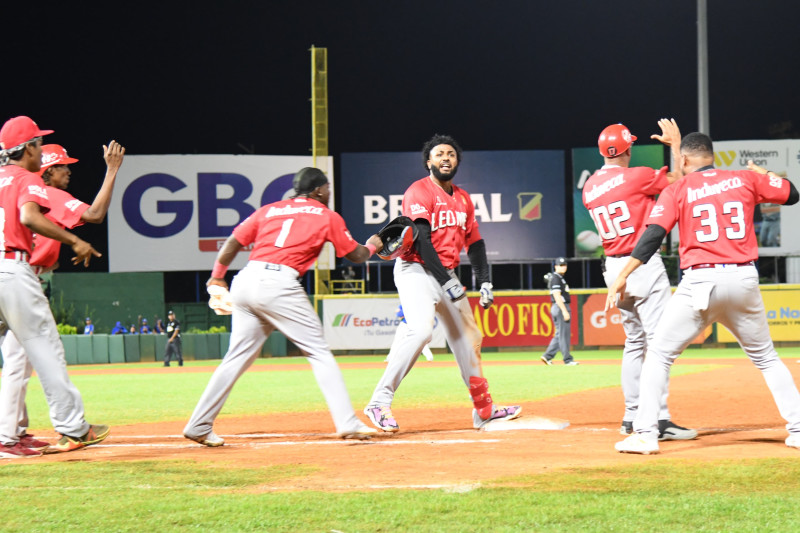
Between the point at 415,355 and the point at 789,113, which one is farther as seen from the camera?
the point at 789,113

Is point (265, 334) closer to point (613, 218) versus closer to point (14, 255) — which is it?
point (14, 255)

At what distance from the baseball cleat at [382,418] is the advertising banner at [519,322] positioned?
1974 cm

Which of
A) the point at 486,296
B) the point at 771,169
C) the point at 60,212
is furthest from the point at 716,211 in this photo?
the point at 771,169

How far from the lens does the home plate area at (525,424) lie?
7.12 m

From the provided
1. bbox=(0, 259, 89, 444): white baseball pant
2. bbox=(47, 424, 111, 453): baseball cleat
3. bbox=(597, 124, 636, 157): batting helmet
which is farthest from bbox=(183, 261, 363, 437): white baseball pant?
bbox=(597, 124, 636, 157): batting helmet

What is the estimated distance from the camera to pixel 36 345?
589 cm

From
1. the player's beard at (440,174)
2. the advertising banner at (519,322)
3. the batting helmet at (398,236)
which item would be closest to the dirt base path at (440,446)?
the batting helmet at (398,236)

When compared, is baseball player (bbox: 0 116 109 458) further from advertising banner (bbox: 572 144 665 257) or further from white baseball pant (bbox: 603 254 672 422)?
advertising banner (bbox: 572 144 665 257)

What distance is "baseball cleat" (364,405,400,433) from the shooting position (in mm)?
6934

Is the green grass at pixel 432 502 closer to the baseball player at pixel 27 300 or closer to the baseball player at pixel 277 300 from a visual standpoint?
the baseball player at pixel 27 300

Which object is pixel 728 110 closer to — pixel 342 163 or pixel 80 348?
pixel 342 163

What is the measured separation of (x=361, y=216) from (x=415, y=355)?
84.9 ft

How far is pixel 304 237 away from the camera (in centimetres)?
637

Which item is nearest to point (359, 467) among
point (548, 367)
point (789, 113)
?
point (548, 367)
